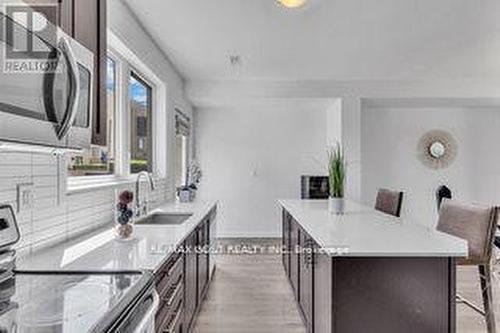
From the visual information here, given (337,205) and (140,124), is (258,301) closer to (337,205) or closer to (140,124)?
(337,205)

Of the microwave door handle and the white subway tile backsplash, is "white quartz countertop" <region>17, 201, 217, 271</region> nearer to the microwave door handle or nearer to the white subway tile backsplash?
the white subway tile backsplash

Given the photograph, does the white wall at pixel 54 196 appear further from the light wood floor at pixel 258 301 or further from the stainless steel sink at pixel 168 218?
the light wood floor at pixel 258 301

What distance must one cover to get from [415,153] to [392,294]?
5392mm

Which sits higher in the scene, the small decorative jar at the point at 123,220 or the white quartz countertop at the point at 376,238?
the small decorative jar at the point at 123,220

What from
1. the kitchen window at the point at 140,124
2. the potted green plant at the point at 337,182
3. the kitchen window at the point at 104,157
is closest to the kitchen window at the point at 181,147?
the kitchen window at the point at 140,124

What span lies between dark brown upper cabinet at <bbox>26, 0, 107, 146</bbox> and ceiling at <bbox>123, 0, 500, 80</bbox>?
56.8 inches

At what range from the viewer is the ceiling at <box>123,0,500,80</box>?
3.40 metres

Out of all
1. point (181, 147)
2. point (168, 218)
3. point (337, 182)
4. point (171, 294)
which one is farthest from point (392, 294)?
point (181, 147)

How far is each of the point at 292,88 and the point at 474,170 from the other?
3411mm

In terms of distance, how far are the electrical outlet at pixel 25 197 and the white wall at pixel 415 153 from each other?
5806mm

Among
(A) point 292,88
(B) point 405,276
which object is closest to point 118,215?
(B) point 405,276

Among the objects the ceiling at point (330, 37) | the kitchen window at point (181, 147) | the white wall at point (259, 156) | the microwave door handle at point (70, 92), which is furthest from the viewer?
the white wall at point (259, 156)

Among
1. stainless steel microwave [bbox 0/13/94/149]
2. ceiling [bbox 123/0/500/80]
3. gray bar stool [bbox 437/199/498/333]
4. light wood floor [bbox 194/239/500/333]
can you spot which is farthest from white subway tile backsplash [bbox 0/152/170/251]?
gray bar stool [bbox 437/199/498/333]

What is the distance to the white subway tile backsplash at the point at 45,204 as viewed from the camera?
173cm
